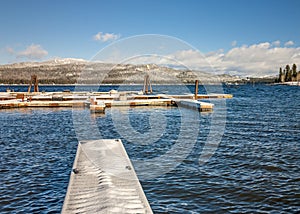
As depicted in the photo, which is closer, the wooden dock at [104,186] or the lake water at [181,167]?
the wooden dock at [104,186]

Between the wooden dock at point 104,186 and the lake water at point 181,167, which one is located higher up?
the wooden dock at point 104,186

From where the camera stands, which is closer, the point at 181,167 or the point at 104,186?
the point at 104,186

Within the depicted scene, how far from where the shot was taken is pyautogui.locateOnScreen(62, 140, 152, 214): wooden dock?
7.22 m

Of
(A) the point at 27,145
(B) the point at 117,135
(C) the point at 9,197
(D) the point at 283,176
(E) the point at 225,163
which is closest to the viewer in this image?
(C) the point at 9,197

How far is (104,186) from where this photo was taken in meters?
8.68

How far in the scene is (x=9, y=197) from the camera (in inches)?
380

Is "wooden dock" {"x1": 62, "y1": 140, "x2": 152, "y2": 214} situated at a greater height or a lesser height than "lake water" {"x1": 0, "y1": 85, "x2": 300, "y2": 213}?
greater

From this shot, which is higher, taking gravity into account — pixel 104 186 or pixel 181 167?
pixel 104 186

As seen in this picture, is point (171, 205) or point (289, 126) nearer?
point (171, 205)

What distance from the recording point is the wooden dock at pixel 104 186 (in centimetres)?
722

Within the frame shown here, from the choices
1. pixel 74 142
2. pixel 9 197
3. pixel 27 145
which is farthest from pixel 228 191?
pixel 27 145

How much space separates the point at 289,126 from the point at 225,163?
13079 millimetres

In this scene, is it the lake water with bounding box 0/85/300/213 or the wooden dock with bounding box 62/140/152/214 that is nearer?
the wooden dock with bounding box 62/140/152/214

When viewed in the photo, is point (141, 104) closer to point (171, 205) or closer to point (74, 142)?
point (74, 142)
